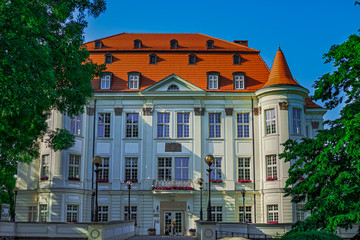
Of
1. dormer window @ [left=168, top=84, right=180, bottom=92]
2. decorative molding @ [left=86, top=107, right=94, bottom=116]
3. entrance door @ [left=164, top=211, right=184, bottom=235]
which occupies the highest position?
dormer window @ [left=168, top=84, right=180, bottom=92]

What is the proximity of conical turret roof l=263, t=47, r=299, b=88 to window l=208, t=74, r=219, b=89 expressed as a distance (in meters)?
4.22

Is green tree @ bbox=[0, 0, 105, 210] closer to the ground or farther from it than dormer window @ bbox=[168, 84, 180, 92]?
closer to the ground

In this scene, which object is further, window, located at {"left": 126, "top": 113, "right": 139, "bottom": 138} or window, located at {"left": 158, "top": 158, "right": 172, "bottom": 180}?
window, located at {"left": 126, "top": 113, "right": 139, "bottom": 138}

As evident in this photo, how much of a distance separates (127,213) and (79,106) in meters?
20.1

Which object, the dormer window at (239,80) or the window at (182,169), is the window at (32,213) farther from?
the dormer window at (239,80)

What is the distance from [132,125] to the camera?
40.7m

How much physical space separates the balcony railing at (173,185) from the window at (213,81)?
27.8 ft

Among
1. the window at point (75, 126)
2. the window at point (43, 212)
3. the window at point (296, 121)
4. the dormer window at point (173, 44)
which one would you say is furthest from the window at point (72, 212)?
the window at point (296, 121)

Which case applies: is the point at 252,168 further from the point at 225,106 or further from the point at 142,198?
the point at 142,198

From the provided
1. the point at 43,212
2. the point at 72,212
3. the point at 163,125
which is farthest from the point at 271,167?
the point at 43,212

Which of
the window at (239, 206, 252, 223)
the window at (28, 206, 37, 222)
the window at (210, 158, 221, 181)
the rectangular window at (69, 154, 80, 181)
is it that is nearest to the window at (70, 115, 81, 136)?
the rectangular window at (69, 154, 80, 181)

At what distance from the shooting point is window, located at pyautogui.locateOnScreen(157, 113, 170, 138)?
1594 inches

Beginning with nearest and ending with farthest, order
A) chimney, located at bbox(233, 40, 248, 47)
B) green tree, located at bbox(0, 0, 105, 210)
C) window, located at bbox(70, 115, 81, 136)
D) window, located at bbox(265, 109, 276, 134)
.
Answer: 1. green tree, located at bbox(0, 0, 105, 210)
2. window, located at bbox(265, 109, 276, 134)
3. window, located at bbox(70, 115, 81, 136)
4. chimney, located at bbox(233, 40, 248, 47)

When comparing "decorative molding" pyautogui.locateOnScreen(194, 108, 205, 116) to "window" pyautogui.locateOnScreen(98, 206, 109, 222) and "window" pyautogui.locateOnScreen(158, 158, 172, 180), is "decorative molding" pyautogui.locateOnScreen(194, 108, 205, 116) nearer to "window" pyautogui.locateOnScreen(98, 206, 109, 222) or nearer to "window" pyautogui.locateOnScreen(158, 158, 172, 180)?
"window" pyautogui.locateOnScreen(158, 158, 172, 180)
